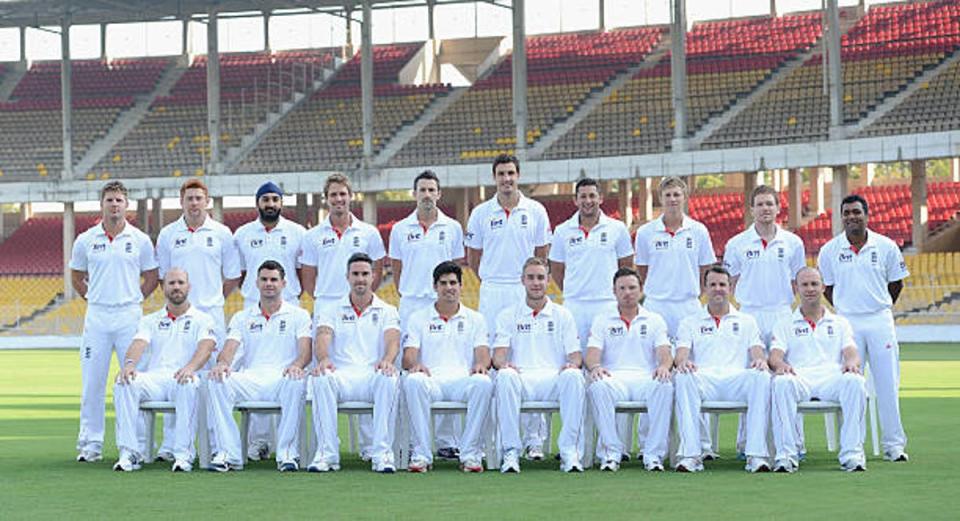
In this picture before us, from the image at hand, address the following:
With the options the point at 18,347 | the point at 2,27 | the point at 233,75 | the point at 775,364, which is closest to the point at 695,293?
the point at 775,364

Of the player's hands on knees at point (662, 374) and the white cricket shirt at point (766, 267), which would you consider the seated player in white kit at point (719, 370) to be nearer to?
the player's hands on knees at point (662, 374)

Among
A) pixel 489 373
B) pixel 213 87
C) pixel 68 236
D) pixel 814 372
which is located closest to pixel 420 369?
pixel 489 373

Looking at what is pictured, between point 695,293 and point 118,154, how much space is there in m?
36.3

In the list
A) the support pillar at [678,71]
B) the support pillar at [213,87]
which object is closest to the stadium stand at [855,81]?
the support pillar at [678,71]

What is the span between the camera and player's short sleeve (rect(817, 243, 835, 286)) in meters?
12.1

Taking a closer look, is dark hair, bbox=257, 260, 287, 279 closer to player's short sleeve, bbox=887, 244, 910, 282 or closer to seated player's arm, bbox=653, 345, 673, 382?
seated player's arm, bbox=653, 345, 673, 382

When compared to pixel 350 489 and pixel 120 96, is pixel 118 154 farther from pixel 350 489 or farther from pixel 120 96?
pixel 350 489

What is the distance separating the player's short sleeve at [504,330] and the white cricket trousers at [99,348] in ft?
9.06

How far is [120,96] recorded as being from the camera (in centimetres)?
5022

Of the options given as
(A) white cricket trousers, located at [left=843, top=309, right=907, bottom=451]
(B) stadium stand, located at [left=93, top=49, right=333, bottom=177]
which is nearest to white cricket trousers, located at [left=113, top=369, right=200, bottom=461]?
A: (A) white cricket trousers, located at [left=843, top=309, right=907, bottom=451]

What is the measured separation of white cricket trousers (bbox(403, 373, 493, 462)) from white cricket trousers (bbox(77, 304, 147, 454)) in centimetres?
241

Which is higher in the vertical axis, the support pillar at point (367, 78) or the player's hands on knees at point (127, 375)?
the support pillar at point (367, 78)

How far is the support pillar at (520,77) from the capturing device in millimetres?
39156

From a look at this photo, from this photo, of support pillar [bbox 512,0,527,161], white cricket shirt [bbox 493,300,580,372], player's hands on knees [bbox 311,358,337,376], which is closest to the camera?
player's hands on knees [bbox 311,358,337,376]
